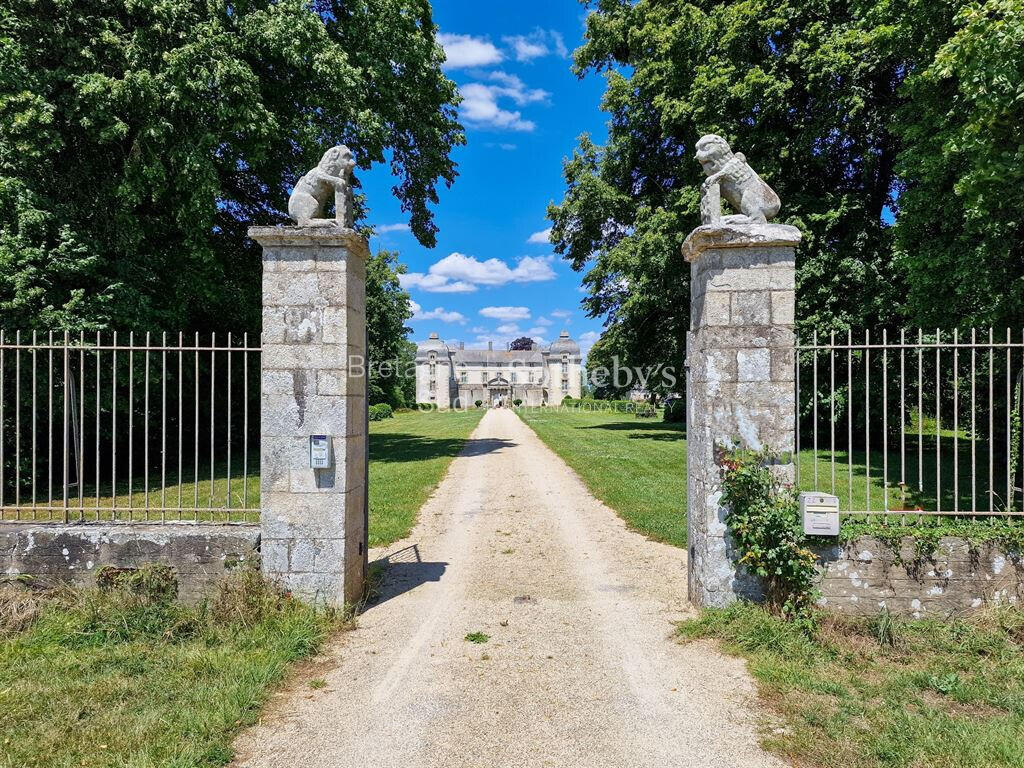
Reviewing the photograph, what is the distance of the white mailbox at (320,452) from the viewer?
4.59 meters

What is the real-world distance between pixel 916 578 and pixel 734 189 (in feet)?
11.8

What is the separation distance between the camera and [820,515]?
4.32m

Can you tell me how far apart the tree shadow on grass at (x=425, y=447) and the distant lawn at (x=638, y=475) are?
2209 mm

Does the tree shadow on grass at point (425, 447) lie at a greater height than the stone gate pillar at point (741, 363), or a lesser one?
lesser

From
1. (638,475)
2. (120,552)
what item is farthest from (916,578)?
(638,475)

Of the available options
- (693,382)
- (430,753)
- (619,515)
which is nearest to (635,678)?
(430,753)

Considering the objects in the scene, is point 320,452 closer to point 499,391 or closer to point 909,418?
point 909,418

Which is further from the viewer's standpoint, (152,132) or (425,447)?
(425,447)

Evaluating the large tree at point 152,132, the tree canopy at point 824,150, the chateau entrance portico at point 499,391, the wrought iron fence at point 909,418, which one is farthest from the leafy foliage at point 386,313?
the chateau entrance portico at point 499,391

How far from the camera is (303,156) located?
11.8 m

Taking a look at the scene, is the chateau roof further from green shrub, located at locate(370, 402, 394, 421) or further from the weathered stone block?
the weathered stone block

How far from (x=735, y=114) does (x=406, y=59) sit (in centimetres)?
852

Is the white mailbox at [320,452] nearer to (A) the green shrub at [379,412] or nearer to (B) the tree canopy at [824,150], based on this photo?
(B) the tree canopy at [824,150]

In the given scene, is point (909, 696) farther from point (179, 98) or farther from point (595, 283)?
point (595, 283)
